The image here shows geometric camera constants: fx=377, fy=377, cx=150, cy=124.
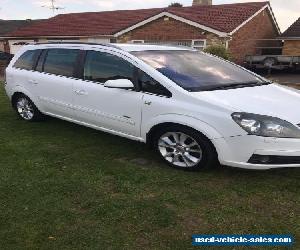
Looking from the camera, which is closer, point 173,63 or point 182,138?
point 182,138

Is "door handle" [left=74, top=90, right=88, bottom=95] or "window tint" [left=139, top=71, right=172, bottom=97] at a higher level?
"window tint" [left=139, top=71, right=172, bottom=97]

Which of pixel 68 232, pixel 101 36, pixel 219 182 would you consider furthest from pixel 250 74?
pixel 101 36

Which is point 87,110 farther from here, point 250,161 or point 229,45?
point 229,45

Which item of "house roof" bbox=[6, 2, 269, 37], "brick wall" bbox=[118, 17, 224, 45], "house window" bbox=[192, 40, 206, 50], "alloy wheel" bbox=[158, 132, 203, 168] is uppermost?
"house roof" bbox=[6, 2, 269, 37]

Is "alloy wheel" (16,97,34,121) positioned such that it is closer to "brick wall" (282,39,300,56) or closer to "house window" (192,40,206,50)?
"house window" (192,40,206,50)

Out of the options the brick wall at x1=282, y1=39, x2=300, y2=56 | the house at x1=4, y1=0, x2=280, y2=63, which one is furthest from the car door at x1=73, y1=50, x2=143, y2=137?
the brick wall at x1=282, y1=39, x2=300, y2=56

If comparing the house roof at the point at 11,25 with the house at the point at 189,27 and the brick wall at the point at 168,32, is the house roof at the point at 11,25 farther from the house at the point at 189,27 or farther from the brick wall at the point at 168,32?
the brick wall at the point at 168,32

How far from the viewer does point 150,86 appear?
5008 millimetres

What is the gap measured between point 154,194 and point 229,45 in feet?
64.2

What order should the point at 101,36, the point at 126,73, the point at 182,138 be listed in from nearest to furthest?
the point at 182,138 < the point at 126,73 < the point at 101,36

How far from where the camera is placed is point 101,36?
27953 millimetres

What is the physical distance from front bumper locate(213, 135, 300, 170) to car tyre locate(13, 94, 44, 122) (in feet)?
12.9

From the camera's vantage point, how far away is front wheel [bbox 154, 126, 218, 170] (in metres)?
4.61

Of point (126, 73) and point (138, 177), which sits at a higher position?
point (126, 73)
